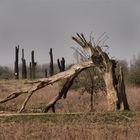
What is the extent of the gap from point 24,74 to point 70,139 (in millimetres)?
46633

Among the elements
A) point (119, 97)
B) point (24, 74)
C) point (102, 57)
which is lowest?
point (119, 97)

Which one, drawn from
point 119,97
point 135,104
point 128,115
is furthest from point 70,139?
point 135,104

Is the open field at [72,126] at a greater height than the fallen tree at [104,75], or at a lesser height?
lesser

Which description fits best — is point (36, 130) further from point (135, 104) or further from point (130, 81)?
point (130, 81)

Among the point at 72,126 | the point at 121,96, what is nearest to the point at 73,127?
the point at 72,126

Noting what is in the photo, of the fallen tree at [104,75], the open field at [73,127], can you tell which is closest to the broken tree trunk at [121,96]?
the fallen tree at [104,75]

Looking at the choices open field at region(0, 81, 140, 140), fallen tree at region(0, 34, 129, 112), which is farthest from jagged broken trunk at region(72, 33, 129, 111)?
open field at region(0, 81, 140, 140)

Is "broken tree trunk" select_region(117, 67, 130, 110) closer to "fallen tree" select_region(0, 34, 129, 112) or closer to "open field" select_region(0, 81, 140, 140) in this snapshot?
"fallen tree" select_region(0, 34, 129, 112)

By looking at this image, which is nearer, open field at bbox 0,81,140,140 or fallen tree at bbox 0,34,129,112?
open field at bbox 0,81,140,140

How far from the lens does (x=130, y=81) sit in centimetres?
4850

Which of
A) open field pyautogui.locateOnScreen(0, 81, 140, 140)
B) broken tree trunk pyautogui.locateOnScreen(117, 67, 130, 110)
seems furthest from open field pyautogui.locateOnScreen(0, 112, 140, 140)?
broken tree trunk pyautogui.locateOnScreen(117, 67, 130, 110)

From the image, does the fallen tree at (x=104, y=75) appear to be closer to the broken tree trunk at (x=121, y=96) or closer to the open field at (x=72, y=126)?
the broken tree trunk at (x=121, y=96)

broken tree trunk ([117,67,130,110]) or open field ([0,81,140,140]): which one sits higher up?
broken tree trunk ([117,67,130,110])

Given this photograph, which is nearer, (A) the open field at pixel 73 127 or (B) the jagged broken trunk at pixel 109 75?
(A) the open field at pixel 73 127
